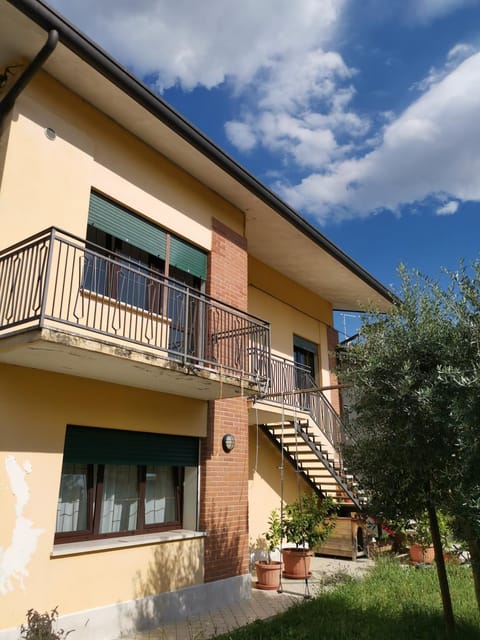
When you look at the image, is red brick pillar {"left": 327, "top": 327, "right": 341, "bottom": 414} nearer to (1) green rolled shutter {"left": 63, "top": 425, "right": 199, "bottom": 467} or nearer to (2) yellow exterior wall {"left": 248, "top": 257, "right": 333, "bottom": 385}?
(2) yellow exterior wall {"left": 248, "top": 257, "right": 333, "bottom": 385}

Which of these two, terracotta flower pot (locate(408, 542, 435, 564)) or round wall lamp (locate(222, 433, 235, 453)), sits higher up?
round wall lamp (locate(222, 433, 235, 453))

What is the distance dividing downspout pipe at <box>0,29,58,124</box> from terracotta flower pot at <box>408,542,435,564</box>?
11.0m

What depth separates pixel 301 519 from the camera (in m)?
9.17

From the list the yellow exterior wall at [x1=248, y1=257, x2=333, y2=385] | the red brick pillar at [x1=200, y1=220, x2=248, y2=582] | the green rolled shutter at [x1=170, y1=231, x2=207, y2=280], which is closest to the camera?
the red brick pillar at [x1=200, y1=220, x2=248, y2=582]

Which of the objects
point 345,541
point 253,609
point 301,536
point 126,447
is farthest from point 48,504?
point 345,541

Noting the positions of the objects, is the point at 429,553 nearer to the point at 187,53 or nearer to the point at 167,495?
the point at 167,495

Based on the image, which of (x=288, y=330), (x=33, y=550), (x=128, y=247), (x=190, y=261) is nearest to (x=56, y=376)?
(x=33, y=550)

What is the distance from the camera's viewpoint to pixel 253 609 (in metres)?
7.43

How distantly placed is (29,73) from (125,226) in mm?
2340

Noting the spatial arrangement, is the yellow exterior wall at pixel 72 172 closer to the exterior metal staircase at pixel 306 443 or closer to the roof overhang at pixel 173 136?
the roof overhang at pixel 173 136

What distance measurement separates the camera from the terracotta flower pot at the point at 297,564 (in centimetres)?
909

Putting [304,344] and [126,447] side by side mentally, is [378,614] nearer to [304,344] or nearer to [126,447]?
[126,447]

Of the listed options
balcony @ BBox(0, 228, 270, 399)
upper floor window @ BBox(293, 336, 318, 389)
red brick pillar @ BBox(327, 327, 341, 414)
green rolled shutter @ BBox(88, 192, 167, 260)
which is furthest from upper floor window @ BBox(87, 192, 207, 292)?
red brick pillar @ BBox(327, 327, 341, 414)

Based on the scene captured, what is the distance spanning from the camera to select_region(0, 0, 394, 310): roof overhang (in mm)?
5895
